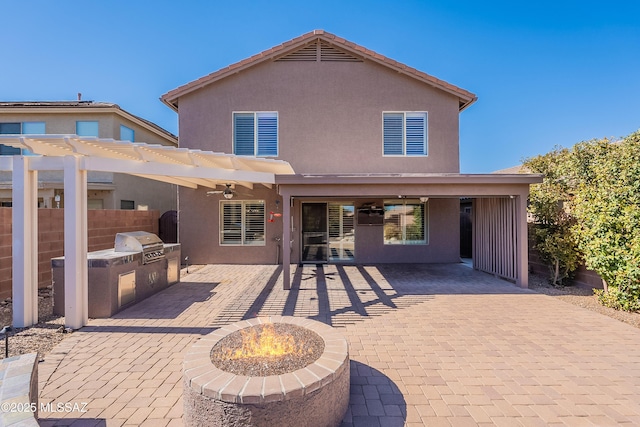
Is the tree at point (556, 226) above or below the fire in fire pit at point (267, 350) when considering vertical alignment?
above

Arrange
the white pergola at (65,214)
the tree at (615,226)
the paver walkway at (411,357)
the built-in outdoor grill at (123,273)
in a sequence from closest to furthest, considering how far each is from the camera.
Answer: the paver walkway at (411,357) < the white pergola at (65,214) < the built-in outdoor grill at (123,273) < the tree at (615,226)

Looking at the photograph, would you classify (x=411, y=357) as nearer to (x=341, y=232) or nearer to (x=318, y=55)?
(x=341, y=232)

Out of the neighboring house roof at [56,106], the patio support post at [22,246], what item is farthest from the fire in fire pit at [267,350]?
the neighboring house roof at [56,106]

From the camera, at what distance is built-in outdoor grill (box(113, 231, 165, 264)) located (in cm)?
578

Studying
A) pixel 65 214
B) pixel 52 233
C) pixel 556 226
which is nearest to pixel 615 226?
pixel 556 226

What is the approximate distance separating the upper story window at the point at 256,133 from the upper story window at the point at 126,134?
21.2 ft

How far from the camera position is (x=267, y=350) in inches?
111

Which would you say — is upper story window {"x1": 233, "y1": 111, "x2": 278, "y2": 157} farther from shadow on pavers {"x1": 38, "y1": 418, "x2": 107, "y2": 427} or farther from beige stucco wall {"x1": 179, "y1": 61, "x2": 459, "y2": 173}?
shadow on pavers {"x1": 38, "y1": 418, "x2": 107, "y2": 427}

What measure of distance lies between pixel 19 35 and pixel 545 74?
68.7ft

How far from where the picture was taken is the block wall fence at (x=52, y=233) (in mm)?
5781

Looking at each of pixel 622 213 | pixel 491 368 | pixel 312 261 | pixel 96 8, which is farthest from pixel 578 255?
pixel 96 8

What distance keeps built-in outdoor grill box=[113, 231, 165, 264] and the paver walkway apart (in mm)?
953

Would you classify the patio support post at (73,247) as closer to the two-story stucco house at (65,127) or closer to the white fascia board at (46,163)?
the white fascia board at (46,163)

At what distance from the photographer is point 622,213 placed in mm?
5367
